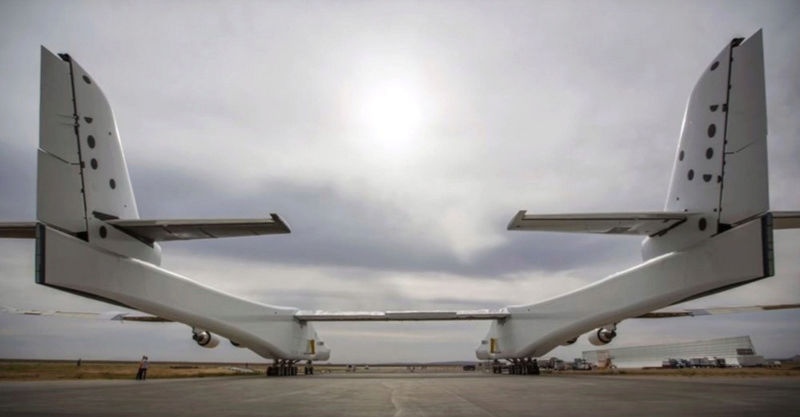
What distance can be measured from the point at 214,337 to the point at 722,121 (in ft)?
75.7

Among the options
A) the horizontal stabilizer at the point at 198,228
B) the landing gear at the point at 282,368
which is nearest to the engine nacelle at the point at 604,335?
the landing gear at the point at 282,368

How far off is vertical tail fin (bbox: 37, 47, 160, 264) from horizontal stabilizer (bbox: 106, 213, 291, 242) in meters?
0.42

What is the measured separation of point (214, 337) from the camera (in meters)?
28.4

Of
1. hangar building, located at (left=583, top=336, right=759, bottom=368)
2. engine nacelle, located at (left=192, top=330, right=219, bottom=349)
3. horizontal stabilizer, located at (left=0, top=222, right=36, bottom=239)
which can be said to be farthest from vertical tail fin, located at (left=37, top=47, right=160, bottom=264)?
hangar building, located at (left=583, top=336, right=759, bottom=368)

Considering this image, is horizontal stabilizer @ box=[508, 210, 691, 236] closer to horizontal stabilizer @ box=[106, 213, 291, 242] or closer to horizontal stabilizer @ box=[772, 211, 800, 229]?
horizontal stabilizer @ box=[772, 211, 800, 229]

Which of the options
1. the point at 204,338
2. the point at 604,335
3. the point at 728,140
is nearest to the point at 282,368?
the point at 204,338

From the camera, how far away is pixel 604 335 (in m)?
28.2

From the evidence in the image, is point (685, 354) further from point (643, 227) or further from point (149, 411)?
point (149, 411)

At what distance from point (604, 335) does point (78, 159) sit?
911 inches

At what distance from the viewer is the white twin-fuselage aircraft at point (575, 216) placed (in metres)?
13.4

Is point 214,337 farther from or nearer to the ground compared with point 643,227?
nearer to the ground

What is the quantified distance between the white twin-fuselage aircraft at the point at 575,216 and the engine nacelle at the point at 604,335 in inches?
359

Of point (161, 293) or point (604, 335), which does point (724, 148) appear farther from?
point (161, 293)

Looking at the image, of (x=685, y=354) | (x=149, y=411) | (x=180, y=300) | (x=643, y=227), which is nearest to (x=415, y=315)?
(x=180, y=300)
